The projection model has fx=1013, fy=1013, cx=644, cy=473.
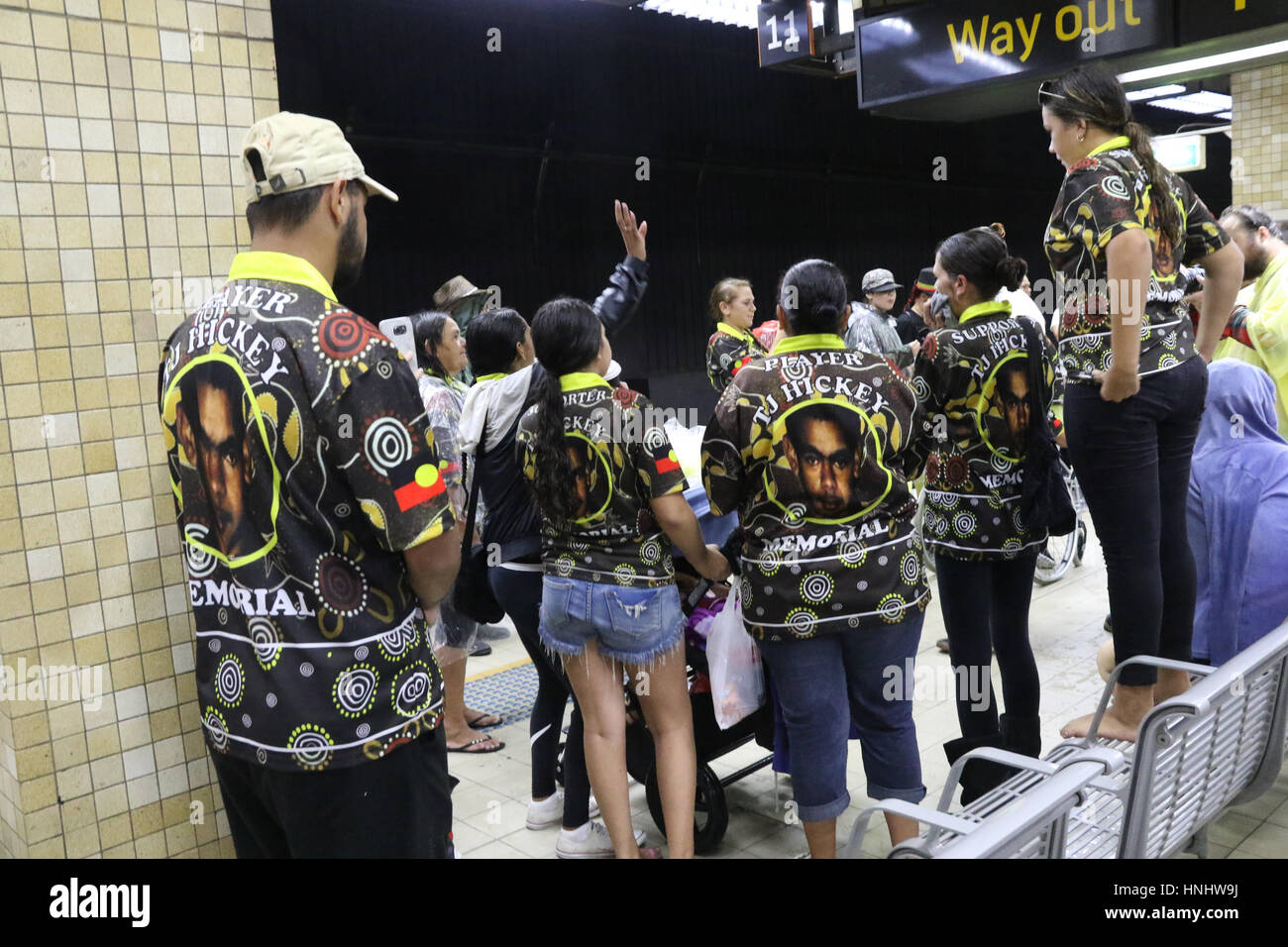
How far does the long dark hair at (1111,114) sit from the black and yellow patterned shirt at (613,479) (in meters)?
1.19

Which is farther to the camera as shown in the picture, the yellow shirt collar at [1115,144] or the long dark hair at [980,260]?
the long dark hair at [980,260]

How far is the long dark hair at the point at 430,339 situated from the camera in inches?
160

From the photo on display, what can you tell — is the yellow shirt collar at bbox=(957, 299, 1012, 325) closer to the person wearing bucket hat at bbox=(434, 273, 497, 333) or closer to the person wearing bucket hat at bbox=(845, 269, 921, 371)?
the person wearing bucket hat at bbox=(434, 273, 497, 333)

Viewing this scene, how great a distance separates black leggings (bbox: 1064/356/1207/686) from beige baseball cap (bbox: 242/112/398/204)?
5.44 ft

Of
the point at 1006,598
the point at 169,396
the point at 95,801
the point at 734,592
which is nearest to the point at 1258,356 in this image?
the point at 1006,598

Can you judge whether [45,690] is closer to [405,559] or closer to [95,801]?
[95,801]

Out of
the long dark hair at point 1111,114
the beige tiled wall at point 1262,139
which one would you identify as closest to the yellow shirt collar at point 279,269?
the long dark hair at point 1111,114

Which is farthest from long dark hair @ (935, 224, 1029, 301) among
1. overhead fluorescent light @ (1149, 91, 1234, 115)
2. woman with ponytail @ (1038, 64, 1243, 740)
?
overhead fluorescent light @ (1149, 91, 1234, 115)

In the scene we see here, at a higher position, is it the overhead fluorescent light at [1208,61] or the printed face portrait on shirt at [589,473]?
the overhead fluorescent light at [1208,61]

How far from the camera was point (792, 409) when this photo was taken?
7.44 ft

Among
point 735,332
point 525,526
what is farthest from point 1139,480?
point 735,332

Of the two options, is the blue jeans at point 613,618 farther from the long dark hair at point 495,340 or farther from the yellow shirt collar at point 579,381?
the long dark hair at point 495,340

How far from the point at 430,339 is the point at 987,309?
2.24 metres
